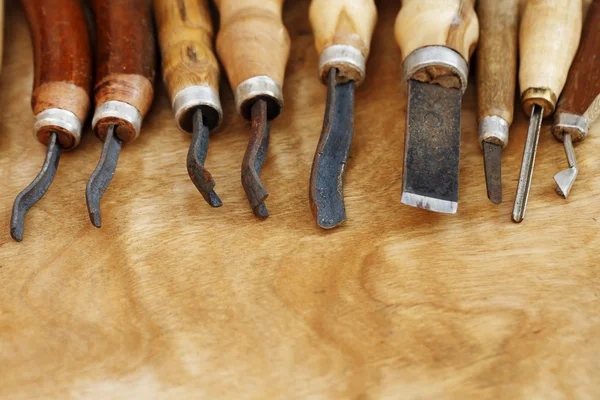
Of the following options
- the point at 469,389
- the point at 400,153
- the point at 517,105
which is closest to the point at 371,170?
the point at 400,153

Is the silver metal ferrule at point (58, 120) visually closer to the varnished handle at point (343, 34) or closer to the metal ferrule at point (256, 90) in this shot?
the metal ferrule at point (256, 90)

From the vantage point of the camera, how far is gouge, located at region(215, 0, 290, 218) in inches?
34.0

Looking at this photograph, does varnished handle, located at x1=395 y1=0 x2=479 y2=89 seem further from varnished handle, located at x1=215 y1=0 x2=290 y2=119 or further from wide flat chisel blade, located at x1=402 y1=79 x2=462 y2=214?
varnished handle, located at x1=215 y1=0 x2=290 y2=119

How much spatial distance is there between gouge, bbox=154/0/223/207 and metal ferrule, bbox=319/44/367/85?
5.2 inches

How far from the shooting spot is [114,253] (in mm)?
791

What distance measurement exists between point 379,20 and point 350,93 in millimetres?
194

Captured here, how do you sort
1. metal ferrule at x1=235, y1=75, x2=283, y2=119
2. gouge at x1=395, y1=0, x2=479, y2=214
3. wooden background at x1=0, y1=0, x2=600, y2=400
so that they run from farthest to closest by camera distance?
metal ferrule at x1=235, y1=75, x2=283, y2=119 < gouge at x1=395, y1=0, x2=479, y2=214 < wooden background at x1=0, y1=0, x2=600, y2=400

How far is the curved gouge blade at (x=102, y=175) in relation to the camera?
79 cm

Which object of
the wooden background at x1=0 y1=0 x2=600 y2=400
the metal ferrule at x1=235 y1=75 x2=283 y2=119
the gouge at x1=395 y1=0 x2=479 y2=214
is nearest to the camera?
the wooden background at x1=0 y1=0 x2=600 y2=400

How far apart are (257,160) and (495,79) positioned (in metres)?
0.29

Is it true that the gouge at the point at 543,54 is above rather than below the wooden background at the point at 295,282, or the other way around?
above

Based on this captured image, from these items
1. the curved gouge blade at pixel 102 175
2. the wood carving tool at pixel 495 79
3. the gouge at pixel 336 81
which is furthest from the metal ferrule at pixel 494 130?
the curved gouge blade at pixel 102 175

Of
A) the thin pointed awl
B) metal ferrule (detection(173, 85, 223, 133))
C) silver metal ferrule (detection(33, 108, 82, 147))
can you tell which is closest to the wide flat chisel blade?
the thin pointed awl

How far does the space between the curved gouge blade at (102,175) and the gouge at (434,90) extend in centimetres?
32
